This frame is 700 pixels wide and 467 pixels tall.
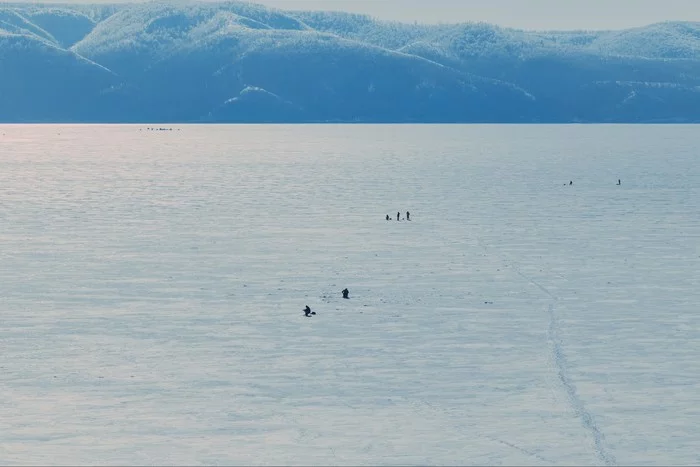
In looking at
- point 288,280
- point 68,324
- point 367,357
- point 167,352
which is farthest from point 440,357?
point 288,280

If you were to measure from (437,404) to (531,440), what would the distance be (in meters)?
2.21

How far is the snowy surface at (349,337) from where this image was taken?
1720 cm

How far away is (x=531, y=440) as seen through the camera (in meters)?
17.1

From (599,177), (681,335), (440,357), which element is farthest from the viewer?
(599,177)

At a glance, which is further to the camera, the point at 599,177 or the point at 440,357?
the point at 599,177

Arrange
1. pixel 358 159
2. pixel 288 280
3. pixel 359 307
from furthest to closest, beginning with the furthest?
pixel 358 159 < pixel 288 280 < pixel 359 307

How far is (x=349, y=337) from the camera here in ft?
79.3

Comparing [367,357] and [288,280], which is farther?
[288,280]

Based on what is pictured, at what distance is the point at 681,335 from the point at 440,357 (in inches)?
192

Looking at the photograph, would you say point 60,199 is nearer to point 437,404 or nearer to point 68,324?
point 68,324

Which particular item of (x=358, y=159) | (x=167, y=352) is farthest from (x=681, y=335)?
(x=358, y=159)

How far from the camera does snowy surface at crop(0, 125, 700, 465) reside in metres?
17.2

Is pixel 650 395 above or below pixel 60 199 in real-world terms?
below

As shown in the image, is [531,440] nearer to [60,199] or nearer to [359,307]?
[359,307]
